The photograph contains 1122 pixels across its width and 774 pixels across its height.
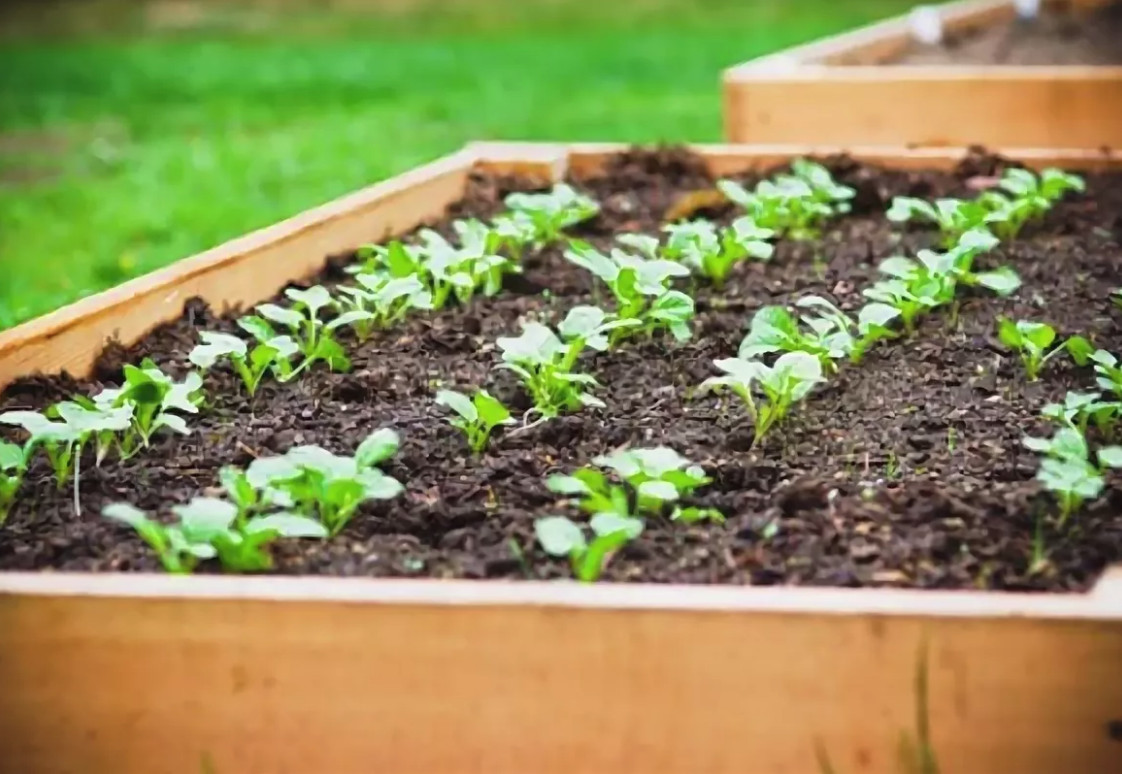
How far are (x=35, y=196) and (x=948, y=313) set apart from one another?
3.35 metres

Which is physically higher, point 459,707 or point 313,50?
point 459,707

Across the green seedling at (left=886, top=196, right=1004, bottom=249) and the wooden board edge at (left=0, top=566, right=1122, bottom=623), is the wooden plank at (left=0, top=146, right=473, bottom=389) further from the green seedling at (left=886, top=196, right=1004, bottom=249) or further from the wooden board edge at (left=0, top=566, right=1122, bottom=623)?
the green seedling at (left=886, top=196, right=1004, bottom=249)

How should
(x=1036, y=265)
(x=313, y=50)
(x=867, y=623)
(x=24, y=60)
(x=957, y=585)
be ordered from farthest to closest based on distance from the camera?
1. (x=313, y=50)
2. (x=24, y=60)
3. (x=1036, y=265)
4. (x=957, y=585)
5. (x=867, y=623)

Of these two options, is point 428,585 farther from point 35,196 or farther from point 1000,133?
point 35,196

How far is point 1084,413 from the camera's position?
1.88 metres

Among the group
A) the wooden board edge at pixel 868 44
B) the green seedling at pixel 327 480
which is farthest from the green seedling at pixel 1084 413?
the wooden board edge at pixel 868 44

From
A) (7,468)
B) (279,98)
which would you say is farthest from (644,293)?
(279,98)

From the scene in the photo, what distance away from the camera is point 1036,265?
2.80 m

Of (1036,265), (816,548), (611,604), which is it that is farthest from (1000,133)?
(611,604)

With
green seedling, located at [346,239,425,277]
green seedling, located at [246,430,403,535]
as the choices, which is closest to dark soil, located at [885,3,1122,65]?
green seedling, located at [346,239,425,277]

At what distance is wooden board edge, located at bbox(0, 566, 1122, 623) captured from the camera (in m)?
1.38

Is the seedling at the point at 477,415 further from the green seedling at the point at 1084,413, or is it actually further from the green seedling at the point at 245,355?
the green seedling at the point at 1084,413

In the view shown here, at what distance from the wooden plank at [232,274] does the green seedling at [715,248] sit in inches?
23.4

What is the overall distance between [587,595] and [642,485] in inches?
9.5
